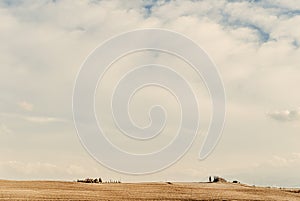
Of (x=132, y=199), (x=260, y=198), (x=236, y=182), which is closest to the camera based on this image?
(x=132, y=199)

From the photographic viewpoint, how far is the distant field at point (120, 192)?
51.2 m

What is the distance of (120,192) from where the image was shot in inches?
2249

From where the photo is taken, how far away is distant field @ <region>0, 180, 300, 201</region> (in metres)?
51.2

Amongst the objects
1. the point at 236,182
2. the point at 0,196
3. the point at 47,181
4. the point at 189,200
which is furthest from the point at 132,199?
the point at 236,182

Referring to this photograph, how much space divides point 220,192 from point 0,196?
83.0 feet

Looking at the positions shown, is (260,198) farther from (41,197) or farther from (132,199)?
(41,197)

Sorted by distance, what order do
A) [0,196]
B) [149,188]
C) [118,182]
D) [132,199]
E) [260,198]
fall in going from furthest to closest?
[118,182] → [149,188] → [260,198] → [132,199] → [0,196]

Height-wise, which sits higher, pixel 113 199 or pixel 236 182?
pixel 236 182

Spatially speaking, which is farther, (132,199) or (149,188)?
(149,188)

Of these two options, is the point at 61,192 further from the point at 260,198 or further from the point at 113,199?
the point at 260,198

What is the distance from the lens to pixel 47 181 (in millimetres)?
65250

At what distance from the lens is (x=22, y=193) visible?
51.6m

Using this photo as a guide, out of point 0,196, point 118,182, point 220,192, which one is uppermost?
point 118,182

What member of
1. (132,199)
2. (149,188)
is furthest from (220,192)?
(132,199)
